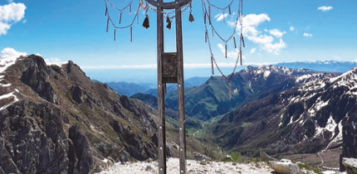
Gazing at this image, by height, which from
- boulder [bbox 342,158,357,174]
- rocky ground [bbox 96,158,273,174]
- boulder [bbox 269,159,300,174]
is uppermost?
boulder [bbox 342,158,357,174]

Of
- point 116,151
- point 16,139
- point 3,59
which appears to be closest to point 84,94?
point 3,59

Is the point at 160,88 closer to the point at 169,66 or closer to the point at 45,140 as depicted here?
the point at 169,66

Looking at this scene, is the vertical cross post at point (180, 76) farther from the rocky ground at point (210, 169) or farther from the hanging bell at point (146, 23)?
the rocky ground at point (210, 169)

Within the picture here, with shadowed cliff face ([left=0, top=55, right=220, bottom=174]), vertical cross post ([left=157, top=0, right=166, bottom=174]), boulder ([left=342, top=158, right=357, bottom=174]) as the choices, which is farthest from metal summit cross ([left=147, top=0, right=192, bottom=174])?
shadowed cliff face ([left=0, top=55, right=220, bottom=174])

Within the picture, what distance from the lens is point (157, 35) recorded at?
13523 millimetres

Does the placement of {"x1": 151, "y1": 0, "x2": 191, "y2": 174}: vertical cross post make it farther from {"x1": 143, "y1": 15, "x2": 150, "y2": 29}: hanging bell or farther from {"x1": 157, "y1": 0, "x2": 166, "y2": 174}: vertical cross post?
{"x1": 143, "y1": 15, "x2": 150, "y2": 29}: hanging bell

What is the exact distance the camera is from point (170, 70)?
13383 millimetres

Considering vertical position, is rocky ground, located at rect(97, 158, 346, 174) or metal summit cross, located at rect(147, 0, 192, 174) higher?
metal summit cross, located at rect(147, 0, 192, 174)

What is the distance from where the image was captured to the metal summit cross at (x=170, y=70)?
43.2 ft

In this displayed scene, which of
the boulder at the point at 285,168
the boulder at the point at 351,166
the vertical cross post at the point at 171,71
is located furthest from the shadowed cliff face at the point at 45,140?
the boulder at the point at 351,166

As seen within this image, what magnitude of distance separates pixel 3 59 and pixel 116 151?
95.5 m

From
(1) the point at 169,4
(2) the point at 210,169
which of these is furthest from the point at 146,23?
(2) the point at 210,169

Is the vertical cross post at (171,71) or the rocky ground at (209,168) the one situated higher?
the vertical cross post at (171,71)

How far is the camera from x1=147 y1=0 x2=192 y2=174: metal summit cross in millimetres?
13156
